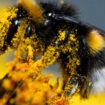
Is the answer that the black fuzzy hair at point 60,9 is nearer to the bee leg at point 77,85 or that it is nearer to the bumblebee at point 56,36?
the bumblebee at point 56,36

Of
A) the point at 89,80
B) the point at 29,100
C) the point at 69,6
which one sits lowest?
the point at 29,100

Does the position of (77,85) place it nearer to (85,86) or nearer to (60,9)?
(85,86)

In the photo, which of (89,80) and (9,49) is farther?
(89,80)

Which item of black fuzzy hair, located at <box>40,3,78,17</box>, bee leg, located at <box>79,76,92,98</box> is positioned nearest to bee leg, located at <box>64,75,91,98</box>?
bee leg, located at <box>79,76,92,98</box>

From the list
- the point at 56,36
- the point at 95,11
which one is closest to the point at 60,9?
the point at 56,36

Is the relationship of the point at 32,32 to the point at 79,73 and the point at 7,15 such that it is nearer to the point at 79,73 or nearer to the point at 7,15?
Answer: the point at 7,15

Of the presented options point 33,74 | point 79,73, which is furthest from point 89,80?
point 33,74

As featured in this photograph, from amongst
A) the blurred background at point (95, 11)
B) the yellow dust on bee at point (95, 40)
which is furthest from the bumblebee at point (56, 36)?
the blurred background at point (95, 11)

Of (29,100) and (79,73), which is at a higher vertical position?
(79,73)
